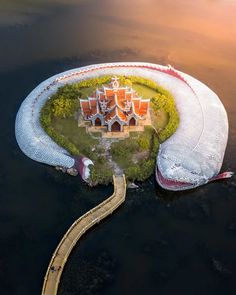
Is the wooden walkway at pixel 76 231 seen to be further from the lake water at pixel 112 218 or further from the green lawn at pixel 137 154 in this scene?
the green lawn at pixel 137 154

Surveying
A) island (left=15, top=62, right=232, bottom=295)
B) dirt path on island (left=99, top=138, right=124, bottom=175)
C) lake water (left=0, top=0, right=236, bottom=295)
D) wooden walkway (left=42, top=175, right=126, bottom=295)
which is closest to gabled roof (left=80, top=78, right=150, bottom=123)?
island (left=15, top=62, right=232, bottom=295)

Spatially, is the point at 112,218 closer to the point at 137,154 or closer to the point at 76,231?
the point at 76,231

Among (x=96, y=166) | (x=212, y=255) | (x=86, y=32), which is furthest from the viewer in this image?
(x=86, y=32)

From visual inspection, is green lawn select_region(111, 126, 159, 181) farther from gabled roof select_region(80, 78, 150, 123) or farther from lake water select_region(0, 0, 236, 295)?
gabled roof select_region(80, 78, 150, 123)

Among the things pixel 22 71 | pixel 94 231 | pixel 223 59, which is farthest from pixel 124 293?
pixel 223 59

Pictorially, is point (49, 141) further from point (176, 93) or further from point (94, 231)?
point (176, 93)

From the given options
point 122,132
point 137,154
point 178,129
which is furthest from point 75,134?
point 178,129
